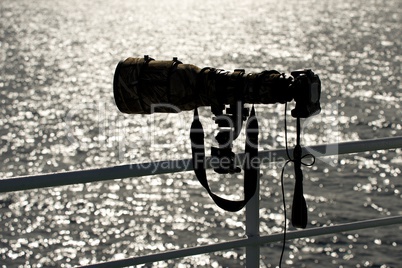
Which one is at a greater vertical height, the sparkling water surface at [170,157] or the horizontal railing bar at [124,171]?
the horizontal railing bar at [124,171]

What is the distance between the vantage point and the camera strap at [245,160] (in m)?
2.94

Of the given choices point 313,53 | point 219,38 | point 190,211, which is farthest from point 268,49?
point 190,211

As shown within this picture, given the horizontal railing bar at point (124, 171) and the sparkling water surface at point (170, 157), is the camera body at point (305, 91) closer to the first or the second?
the horizontal railing bar at point (124, 171)

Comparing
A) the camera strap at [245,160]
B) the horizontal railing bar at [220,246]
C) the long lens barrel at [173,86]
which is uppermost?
the long lens barrel at [173,86]

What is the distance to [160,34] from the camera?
77.2 meters

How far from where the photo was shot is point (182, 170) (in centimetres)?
297

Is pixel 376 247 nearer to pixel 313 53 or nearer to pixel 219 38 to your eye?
pixel 313 53

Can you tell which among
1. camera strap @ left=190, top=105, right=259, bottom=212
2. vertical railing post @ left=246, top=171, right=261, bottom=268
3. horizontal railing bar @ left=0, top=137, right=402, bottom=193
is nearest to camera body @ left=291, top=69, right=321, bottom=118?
camera strap @ left=190, top=105, right=259, bottom=212

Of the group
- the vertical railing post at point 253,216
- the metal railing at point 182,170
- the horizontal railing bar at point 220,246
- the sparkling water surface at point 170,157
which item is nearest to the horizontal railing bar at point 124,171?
the metal railing at point 182,170

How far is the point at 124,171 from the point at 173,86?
365mm

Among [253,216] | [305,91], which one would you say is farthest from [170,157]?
[305,91]

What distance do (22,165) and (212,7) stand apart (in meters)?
93.0

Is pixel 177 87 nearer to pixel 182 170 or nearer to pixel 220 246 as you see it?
pixel 182 170

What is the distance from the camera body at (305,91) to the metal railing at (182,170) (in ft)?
1.27
